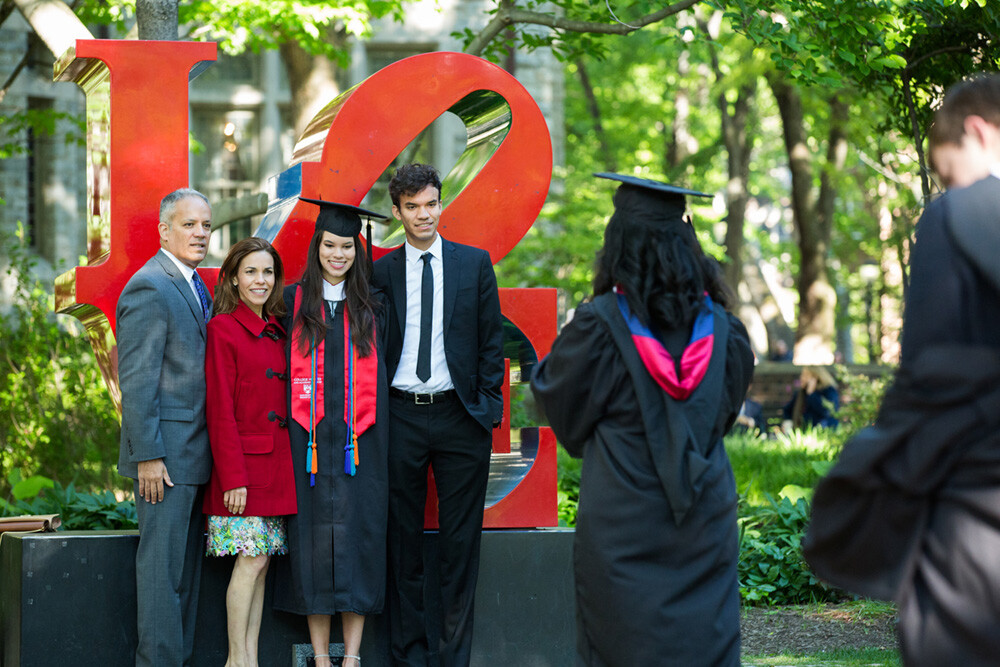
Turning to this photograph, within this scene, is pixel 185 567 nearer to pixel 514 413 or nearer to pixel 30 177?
pixel 514 413

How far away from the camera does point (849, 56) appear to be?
20.6 ft

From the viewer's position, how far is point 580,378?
3461mm

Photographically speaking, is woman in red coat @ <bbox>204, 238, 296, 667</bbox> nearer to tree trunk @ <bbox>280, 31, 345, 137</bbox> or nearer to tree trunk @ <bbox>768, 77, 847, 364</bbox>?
tree trunk @ <bbox>280, 31, 345, 137</bbox>

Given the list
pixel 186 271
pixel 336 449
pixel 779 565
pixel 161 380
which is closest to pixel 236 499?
pixel 336 449

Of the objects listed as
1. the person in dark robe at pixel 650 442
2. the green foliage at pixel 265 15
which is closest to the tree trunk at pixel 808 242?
the green foliage at pixel 265 15

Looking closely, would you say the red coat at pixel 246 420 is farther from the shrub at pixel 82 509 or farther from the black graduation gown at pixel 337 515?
the shrub at pixel 82 509

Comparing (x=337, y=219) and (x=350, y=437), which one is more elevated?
(x=337, y=219)

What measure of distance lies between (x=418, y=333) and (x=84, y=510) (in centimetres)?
310

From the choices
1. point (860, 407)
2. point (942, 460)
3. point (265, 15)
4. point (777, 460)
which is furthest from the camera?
point (860, 407)

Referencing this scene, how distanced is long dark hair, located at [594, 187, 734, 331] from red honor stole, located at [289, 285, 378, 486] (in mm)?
1564

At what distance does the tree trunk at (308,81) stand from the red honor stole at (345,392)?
27.8ft

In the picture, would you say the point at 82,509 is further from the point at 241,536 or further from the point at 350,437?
the point at 350,437

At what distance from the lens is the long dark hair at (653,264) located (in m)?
3.43

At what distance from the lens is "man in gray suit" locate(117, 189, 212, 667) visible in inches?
182
